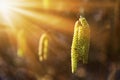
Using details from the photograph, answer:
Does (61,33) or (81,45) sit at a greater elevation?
(81,45)

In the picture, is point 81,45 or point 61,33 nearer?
point 81,45

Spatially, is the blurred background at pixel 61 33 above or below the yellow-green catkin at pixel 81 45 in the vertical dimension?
below

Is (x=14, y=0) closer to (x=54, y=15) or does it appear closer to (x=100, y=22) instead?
(x=54, y=15)

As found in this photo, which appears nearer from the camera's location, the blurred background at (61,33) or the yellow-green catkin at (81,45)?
the yellow-green catkin at (81,45)

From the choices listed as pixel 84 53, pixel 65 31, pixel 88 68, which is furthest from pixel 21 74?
pixel 84 53

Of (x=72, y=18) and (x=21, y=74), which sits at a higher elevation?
(x=72, y=18)

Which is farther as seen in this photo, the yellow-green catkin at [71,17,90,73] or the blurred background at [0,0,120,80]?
the blurred background at [0,0,120,80]

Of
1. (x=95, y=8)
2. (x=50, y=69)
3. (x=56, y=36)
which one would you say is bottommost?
(x=50, y=69)

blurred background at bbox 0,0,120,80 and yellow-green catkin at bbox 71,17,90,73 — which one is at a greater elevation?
yellow-green catkin at bbox 71,17,90,73
